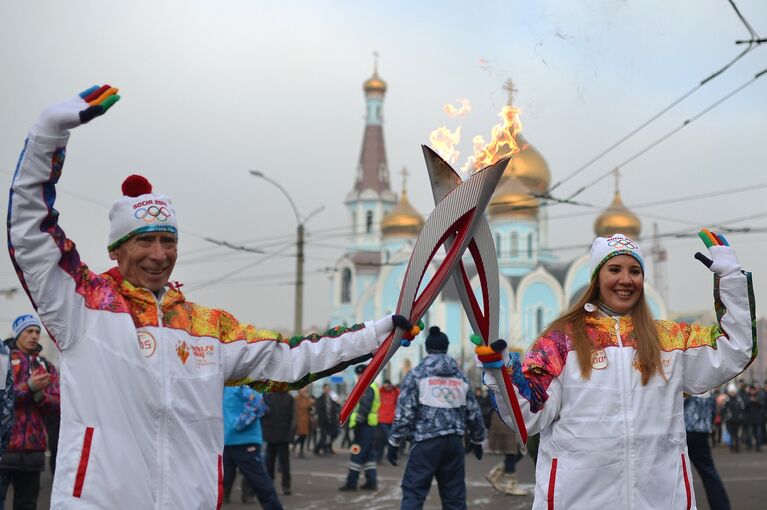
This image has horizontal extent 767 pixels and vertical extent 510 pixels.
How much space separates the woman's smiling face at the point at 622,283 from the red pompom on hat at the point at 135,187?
76.5 inches

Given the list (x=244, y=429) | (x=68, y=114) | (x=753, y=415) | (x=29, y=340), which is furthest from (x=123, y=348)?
(x=753, y=415)

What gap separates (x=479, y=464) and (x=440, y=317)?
129 ft

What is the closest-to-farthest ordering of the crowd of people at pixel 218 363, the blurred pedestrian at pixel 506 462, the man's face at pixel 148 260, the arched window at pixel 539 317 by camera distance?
the crowd of people at pixel 218 363
the man's face at pixel 148 260
the blurred pedestrian at pixel 506 462
the arched window at pixel 539 317

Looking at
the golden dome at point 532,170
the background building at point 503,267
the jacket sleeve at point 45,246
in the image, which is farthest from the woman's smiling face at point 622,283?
the golden dome at point 532,170

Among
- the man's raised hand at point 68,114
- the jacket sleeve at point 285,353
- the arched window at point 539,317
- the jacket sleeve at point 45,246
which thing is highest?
the arched window at point 539,317

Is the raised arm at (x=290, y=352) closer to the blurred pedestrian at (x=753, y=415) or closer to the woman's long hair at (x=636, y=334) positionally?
the woman's long hair at (x=636, y=334)

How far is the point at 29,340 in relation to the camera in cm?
729

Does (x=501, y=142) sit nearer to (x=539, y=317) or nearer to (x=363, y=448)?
(x=363, y=448)

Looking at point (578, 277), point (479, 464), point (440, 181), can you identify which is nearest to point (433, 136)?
point (440, 181)

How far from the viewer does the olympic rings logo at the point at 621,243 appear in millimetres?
4594

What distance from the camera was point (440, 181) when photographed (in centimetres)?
439

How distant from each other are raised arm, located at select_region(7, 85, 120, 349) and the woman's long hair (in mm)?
1982

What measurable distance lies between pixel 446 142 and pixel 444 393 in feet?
12.9

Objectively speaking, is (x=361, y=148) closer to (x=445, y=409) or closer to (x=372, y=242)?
(x=372, y=242)
